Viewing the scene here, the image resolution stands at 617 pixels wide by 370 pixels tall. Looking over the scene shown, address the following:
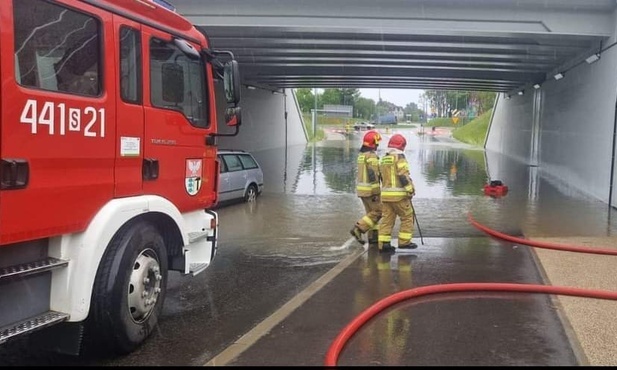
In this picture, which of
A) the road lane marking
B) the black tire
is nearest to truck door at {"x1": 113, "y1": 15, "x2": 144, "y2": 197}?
the road lane marking

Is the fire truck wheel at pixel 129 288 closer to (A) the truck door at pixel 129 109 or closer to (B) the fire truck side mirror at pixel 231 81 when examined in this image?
(A) the truck door at pixel 129 109

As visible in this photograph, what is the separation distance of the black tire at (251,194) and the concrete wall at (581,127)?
7.96 m

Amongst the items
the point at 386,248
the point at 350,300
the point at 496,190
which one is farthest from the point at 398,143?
the point at 496,190

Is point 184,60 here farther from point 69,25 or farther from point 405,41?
point 405,41

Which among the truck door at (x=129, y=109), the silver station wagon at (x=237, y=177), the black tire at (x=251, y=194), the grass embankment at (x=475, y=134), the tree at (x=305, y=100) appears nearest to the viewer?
the truck door at (x=129, y=109)

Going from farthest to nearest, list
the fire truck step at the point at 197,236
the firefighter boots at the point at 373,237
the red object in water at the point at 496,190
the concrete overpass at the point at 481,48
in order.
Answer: the red object in water at the point at 496,190 → the concrete overpass at the point at 481,48 → the firefighter boots at the point at 373,237 → the fire truck step at the point at 197,236

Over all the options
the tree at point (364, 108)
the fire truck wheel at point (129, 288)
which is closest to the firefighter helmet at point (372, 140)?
the fire truck wheel at point (129, 288)

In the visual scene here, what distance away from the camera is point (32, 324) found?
3508 mm

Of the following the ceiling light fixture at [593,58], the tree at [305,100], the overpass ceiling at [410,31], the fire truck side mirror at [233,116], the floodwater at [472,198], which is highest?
the tree at [305,100]

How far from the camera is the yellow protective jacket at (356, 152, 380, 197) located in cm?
782

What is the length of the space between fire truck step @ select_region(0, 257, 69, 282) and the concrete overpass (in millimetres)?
11506

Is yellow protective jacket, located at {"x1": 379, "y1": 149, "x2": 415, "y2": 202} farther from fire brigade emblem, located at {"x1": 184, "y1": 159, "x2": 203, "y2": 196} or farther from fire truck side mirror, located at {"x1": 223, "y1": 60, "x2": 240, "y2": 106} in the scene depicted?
fire brigade emblem, located at {"x1": 184, "y1": 159, "x2": 203, "y2": 196}

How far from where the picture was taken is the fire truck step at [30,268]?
334cm

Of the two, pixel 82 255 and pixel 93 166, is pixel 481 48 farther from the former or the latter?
pixel 82 255
